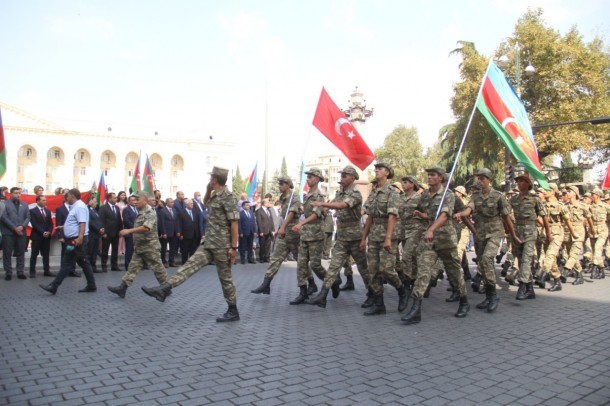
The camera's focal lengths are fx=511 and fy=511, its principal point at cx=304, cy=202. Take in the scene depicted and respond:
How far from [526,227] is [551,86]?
2168 centimetres

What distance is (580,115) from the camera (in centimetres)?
2689

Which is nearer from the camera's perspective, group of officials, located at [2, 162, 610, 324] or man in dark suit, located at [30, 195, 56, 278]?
group of officials, located at [2, 162, 610, 324]

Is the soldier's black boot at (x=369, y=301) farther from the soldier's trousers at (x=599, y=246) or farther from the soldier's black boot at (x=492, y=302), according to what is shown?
the soldier's trousers at (x=599, y=246)

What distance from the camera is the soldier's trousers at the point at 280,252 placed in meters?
9.35

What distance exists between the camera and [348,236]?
827 cm

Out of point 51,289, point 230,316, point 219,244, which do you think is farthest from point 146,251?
point 230,316

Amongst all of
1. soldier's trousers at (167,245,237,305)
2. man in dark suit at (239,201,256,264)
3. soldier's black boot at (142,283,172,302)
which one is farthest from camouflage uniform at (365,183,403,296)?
man in dark suit at (239,201,256,264)

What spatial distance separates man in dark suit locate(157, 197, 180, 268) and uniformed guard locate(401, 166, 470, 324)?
28.1ft

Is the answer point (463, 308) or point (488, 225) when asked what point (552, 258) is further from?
point (463, 308)

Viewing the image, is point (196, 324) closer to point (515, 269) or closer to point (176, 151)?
point (515, 269)

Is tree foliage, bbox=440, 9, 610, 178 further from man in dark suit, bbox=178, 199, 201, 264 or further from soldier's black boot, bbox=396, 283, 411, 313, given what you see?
soldier's black boot, bbox=396, 283, 411, 313

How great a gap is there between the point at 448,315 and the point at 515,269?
14.0 feet

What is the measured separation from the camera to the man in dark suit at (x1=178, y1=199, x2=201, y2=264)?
15023 mm

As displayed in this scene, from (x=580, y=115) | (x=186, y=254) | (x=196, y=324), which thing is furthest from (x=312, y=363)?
(x=580, y=115)
